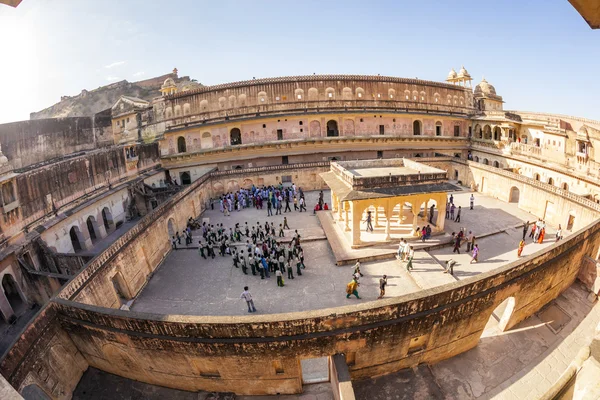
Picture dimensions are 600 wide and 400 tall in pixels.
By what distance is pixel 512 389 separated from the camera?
834 cm

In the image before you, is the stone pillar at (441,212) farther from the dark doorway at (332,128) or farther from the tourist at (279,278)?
the dark doorway at (332,128)

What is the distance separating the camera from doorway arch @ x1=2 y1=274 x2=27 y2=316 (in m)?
12.6

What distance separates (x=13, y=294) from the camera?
13.2 m

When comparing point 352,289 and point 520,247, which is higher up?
point 520,247

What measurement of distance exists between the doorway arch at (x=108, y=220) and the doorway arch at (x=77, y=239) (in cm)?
257

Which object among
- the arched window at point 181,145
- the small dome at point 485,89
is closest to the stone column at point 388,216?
the arched window at point 181,145

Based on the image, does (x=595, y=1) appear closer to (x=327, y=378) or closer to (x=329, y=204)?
(x=327, y=378)

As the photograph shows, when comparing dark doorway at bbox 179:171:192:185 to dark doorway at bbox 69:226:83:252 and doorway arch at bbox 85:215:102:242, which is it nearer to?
doorway arch at bbox 85:215:102:242

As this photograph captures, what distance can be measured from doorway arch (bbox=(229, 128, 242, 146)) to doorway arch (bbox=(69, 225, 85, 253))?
48.4 feet

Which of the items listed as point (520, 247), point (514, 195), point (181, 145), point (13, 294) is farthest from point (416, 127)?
point (13, 294)

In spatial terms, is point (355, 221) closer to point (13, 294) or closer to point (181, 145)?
point (13, 294)

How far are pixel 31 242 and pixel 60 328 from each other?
756 cm

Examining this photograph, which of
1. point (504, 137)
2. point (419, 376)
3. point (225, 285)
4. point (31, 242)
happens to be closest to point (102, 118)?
point (31, 242)

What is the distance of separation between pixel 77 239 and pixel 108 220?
284 cm
